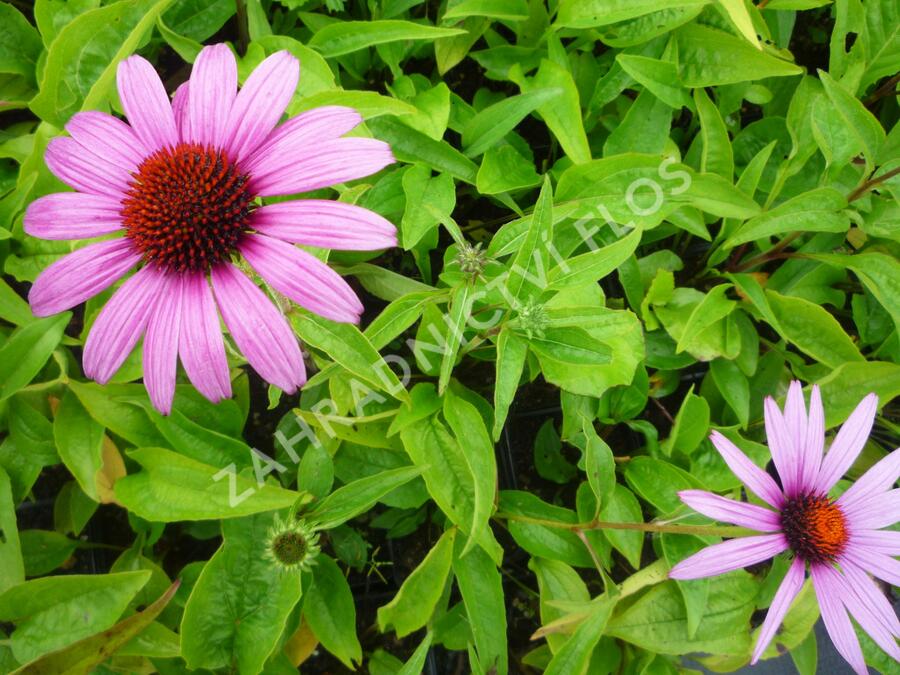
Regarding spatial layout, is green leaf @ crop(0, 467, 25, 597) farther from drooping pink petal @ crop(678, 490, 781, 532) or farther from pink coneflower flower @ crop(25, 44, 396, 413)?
drooping pink petal @ crop(678, 490, 781, 532)

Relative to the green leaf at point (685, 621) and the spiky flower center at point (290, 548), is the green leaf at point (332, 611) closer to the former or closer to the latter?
the spiky flower center at point (290, 548)

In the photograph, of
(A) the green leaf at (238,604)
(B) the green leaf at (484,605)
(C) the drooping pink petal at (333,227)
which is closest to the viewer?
(C) the drooping pink petal at (333,227)

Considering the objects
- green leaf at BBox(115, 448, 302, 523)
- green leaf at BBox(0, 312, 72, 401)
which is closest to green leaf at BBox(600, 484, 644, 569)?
green leaf at BBox(115, 448, 302, 523)

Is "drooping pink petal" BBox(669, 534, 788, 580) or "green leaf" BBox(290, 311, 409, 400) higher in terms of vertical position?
"green leaf" BBox(290, 311, 409, 400)

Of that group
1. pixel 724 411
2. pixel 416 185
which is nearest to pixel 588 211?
pixel 416 185

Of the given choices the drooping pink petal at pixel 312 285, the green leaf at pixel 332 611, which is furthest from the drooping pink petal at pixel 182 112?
the green leaf at pixel 332 611

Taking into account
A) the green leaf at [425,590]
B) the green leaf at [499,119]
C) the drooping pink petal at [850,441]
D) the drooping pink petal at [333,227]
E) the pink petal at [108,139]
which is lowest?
the green leaf at [425,590]

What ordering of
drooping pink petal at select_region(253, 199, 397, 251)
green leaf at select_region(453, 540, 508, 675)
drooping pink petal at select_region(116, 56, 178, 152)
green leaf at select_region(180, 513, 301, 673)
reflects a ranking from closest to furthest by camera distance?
drooping pink petal at select_region(253, 199, 397, 251) → drooping pink petal at select_region(116, 56, 178, 152) → green leaf at select_region(180, 513, 301, 673) → green leaf at select_region(453, 540, 508, 675)

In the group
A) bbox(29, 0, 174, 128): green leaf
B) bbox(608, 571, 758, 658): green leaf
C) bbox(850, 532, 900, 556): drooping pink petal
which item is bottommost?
bbox(608, 571, 758, 658): green leaf

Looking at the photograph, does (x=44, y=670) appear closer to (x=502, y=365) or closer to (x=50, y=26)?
(x=502, y=365)
